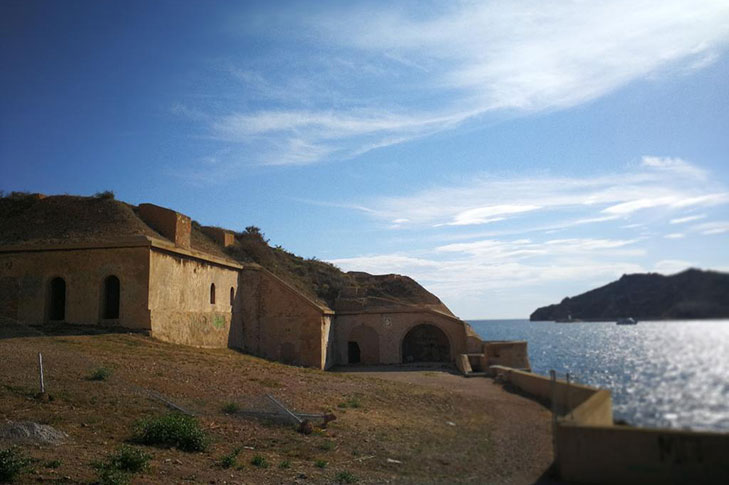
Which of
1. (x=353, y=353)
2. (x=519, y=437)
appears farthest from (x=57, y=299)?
(x=519, y=437)

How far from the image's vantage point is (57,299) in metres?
21.9

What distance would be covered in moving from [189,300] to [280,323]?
19.6 feet

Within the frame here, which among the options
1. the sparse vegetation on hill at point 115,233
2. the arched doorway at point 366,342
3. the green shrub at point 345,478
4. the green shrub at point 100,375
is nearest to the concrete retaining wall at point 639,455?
the green shrub at point 345,478

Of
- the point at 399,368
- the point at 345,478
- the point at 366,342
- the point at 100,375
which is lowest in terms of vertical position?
the point at 399,368

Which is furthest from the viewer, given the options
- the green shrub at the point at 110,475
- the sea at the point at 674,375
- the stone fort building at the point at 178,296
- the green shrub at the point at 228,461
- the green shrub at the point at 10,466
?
the stone fort building at the point at 178,296

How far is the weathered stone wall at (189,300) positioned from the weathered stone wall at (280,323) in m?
1.29

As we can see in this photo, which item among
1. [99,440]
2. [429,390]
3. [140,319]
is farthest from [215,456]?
[140,319]

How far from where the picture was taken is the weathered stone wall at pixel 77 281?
20219 mm

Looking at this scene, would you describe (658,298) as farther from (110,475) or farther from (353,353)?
(353,353)

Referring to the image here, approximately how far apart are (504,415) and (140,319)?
1371cm

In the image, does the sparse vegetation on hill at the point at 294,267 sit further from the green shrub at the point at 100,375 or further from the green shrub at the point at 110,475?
the green shrub at the point at 110,475

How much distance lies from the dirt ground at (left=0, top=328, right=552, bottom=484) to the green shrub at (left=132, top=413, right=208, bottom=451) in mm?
238

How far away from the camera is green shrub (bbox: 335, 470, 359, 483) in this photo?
9.33 m

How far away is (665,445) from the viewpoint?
6.88 meters
